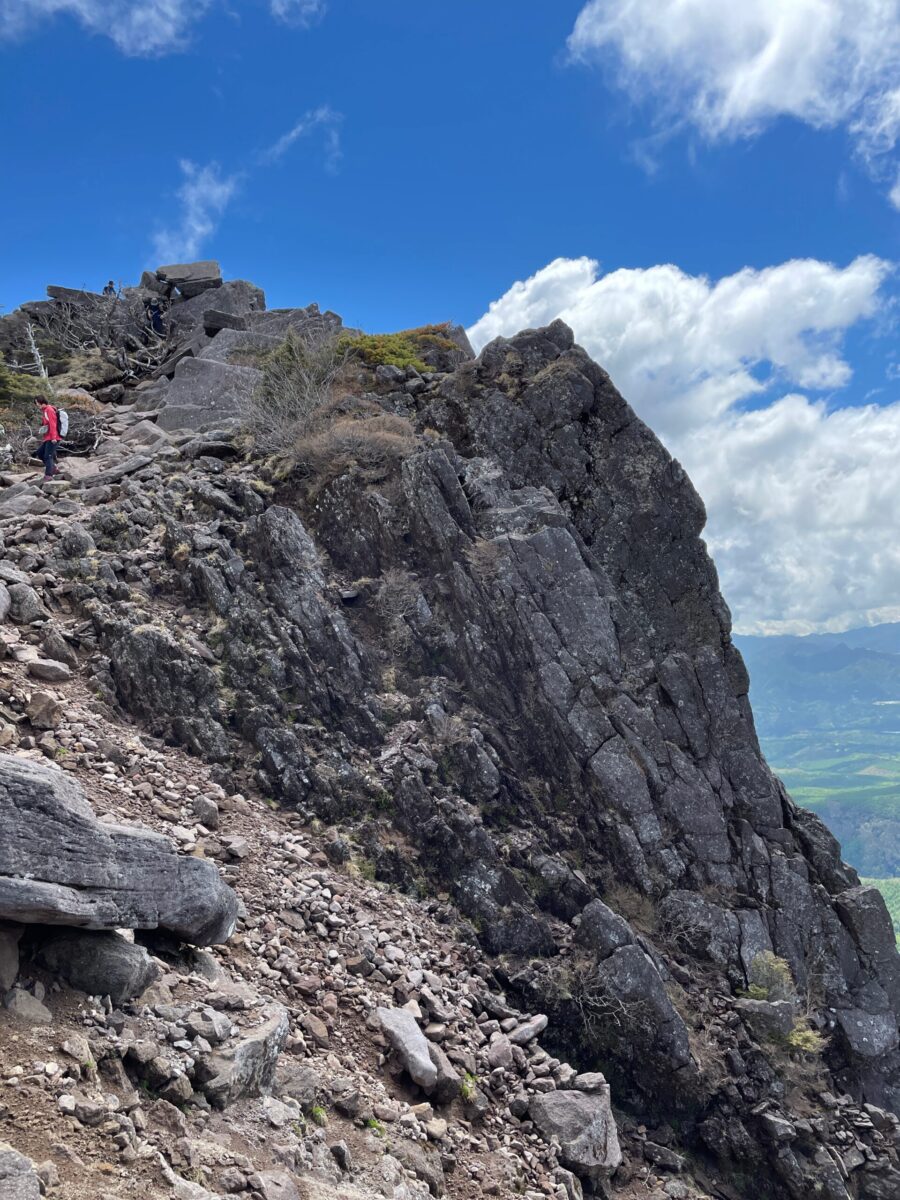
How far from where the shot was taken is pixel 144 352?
→ 141ft

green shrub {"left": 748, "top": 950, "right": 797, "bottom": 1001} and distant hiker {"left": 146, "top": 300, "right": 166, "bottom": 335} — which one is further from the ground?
distant hiker {"left": 146, "top": 300, "right": 166, "bottom": 335}

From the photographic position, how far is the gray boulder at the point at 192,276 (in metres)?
48.5

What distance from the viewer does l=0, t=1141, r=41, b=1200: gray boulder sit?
17.2 feet

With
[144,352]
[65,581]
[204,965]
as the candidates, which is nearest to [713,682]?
[204,965]

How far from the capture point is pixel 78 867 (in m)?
8.02

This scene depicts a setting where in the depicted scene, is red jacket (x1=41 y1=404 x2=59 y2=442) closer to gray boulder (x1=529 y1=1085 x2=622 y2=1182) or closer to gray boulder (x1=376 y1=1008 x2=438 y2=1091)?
gray boulder (x1=376 y1=1008 x2=438 y2=1091)

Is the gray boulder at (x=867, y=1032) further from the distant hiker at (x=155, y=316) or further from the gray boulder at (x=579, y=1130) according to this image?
the distant hiker at (x=155, y=316)

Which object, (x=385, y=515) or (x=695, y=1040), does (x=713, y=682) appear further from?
(x=385, y=515)

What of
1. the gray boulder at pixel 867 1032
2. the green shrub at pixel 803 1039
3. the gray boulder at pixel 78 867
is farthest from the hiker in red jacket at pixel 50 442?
the gray boulder at pixel 867 1032

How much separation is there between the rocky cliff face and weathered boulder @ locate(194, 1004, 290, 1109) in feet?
9.02

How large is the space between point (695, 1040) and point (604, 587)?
38.2 ft

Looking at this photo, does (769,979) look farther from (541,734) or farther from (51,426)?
(51,426)

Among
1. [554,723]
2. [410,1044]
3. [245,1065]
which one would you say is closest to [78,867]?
[245,1065]

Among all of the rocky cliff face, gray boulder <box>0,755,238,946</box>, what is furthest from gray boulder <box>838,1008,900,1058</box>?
gray boulder <box>0,755,238,946</box>
